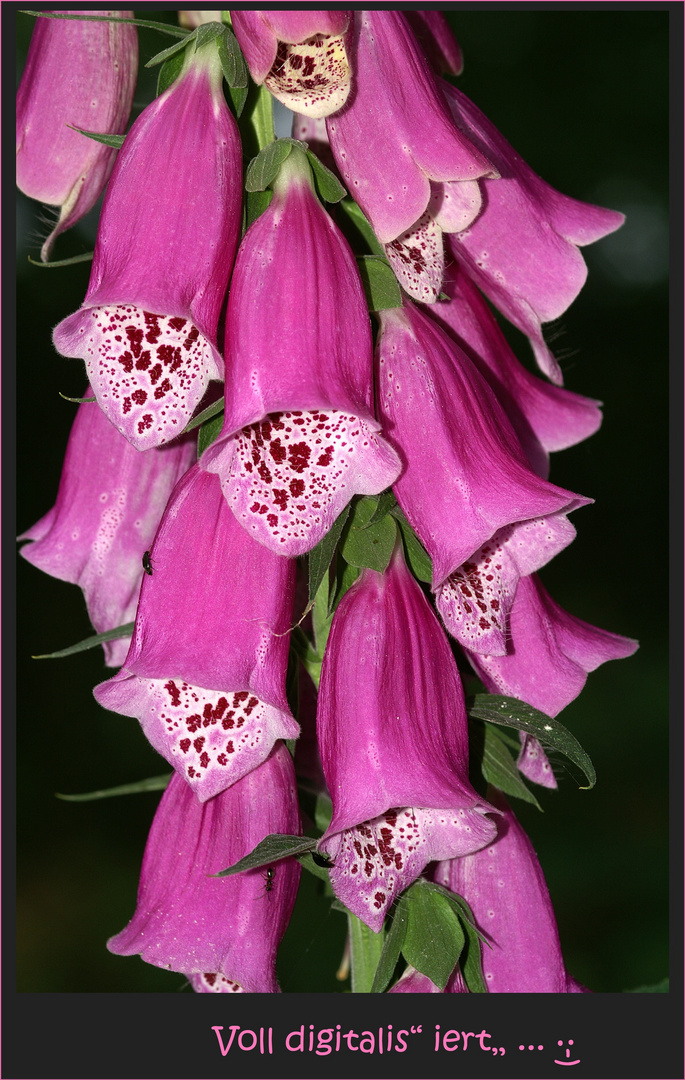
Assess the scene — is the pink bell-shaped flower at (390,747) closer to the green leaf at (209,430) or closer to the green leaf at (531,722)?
the green leaf at (531,722)

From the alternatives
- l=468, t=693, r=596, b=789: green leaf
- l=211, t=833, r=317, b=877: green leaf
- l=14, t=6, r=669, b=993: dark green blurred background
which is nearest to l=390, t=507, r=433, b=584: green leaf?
l=468, t=693, r=596, b=789: green leaf

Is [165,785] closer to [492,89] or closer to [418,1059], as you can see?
[418,1059]

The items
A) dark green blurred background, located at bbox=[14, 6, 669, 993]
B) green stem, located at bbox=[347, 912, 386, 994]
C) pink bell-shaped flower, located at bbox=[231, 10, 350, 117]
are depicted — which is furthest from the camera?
dark green blurred background, located at bbox=[14, 6, 669, 993]

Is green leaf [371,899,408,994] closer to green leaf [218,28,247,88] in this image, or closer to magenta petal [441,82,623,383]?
magenta petal [441,82,623,383]

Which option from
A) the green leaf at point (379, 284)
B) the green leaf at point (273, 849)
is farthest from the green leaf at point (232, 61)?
the green leaf at point (273, 849)

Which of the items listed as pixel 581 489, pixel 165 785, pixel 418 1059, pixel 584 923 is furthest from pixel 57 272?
pixel 418 1059

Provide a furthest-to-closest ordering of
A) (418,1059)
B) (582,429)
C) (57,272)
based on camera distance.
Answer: (57,272) → (582,429) → (418,1059)
